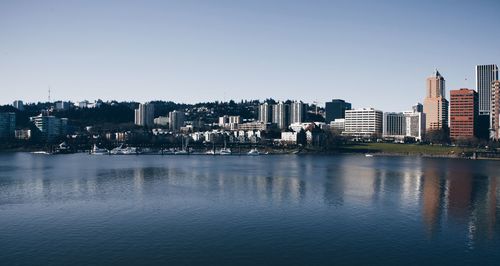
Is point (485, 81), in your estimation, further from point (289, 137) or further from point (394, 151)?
point (394, 151)

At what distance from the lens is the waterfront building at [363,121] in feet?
332

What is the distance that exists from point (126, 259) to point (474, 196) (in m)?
19.0

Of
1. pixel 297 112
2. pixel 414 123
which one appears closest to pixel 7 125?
pixel 297 112

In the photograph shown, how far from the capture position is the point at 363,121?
103 meters

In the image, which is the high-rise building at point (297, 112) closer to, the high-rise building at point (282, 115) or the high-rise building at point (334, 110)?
the high-rise building at point (282, 115)

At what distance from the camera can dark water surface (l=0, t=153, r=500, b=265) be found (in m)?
12.3

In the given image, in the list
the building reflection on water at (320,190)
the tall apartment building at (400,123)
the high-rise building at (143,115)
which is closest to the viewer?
the building reflection on water at (320,190)

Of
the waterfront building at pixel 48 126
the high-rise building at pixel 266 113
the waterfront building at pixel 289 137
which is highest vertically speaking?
the high-rise building at pixel 266 113

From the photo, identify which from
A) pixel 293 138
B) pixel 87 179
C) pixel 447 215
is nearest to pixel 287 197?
pixel 447 215

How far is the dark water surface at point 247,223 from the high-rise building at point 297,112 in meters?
91.4

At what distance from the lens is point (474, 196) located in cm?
2258

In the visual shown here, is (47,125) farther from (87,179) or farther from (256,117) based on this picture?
(256,117)

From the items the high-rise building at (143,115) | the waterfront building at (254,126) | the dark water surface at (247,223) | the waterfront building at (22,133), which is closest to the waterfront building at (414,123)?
the waterfront building at (254,126)

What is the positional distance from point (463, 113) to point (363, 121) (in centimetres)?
2849
